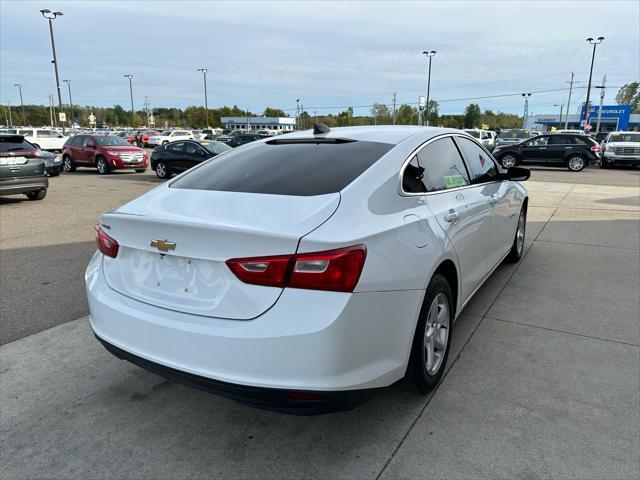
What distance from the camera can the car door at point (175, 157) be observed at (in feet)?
55.3

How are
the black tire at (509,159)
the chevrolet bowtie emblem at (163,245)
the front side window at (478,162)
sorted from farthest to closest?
the black tire at (509,159) < the front side window at (478,162) < the chevrolet bowtie emblem at (163,245)

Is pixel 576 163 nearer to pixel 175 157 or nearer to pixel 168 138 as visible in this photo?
pixel 175 157

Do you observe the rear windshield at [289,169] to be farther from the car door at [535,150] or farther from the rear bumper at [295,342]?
the car door at [535,150]

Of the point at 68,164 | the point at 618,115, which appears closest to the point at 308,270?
the point at 68,164

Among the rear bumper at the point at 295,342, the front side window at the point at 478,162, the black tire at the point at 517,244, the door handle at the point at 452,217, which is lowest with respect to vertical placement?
the black tire at the point at 517,244

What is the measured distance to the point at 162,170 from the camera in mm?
17594

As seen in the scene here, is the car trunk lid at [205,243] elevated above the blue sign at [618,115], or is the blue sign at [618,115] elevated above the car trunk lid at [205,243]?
the blue sign at [618,115]

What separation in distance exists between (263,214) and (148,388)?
1647 mm

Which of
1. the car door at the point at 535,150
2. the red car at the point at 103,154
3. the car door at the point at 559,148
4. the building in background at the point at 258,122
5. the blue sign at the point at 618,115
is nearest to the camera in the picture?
the red car at the point at 103,154

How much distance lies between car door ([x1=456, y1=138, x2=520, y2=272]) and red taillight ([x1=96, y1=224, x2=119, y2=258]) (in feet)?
9.02

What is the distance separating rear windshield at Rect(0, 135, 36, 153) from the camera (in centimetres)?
1042

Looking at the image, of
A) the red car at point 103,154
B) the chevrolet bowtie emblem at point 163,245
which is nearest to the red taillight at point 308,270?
the chevrolet bowtie emblem at point 163,245

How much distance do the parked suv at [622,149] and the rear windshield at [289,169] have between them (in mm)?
24163

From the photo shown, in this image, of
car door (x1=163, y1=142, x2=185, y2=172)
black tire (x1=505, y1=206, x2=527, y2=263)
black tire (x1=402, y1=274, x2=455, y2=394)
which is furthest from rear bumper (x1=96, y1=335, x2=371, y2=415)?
car door (x1=163, y1=142, x2=185, y2=172)
